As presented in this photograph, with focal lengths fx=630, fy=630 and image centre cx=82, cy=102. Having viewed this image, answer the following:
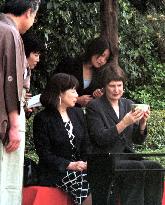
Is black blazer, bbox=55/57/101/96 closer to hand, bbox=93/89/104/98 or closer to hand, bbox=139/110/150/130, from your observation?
hand, bbox=93/89/104/98

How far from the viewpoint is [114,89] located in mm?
5039

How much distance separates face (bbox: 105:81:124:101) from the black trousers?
76 cm

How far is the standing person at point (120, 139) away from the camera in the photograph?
4297 mm

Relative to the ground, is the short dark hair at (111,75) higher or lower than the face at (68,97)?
higher

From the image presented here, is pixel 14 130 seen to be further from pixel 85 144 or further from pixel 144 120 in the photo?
pixel 144 120

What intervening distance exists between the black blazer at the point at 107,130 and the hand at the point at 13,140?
911mm

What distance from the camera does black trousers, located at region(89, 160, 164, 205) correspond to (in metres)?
4.25

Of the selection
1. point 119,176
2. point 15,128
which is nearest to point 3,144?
point 15,128

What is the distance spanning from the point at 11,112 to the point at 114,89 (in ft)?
4.00

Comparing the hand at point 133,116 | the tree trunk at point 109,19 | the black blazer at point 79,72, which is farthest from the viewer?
the tree trunk at point 109,19

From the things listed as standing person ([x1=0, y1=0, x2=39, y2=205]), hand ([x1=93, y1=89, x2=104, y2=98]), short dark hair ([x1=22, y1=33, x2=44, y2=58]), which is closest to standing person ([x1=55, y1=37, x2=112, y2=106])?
hand ([x1=93, y1=89, x2=104, y2=98])

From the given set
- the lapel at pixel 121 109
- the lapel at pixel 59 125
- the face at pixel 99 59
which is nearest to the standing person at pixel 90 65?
the face at pixel 99 59

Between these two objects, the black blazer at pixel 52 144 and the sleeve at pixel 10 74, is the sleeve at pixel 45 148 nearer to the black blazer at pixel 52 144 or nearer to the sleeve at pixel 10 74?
the black blazer at pixel 52 144

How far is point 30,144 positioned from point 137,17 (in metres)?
5.00
